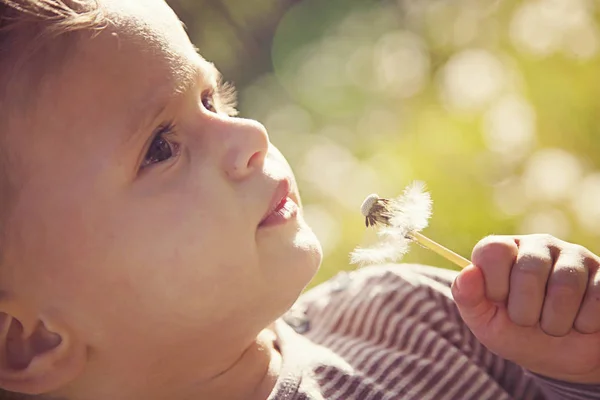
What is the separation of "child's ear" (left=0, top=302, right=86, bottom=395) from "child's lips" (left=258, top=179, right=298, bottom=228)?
0.24 metres

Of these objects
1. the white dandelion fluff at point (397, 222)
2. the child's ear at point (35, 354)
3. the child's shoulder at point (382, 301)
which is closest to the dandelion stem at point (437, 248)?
the white dandelion fluff at point (397, 222)

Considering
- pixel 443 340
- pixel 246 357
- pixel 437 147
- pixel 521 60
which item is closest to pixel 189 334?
pixel 246 357

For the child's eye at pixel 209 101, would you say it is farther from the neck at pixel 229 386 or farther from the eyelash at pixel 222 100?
the neck at pixel 229 386

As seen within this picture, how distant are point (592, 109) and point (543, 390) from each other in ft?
1.62

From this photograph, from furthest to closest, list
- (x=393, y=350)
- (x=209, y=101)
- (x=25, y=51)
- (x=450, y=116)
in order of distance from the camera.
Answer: (x=450, y=116) → (x=393, y=350) → (x=209, y=101) → (x=25, y=51)

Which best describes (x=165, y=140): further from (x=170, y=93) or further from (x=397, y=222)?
(x=397, y=222)

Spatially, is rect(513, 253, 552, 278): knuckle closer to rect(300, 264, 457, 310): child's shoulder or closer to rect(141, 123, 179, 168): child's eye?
rect(300, 264, 457, 310): child's shoulder

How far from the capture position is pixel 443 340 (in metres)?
0.94

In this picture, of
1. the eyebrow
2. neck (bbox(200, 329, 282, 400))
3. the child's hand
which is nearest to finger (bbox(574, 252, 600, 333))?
the child's hand

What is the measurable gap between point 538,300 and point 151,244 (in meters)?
0.39

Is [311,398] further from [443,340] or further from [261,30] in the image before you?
[261,30]

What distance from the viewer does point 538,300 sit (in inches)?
29.2

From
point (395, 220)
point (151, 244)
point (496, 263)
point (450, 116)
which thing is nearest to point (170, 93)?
point (151, 244)

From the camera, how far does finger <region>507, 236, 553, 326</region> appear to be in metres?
0.74
